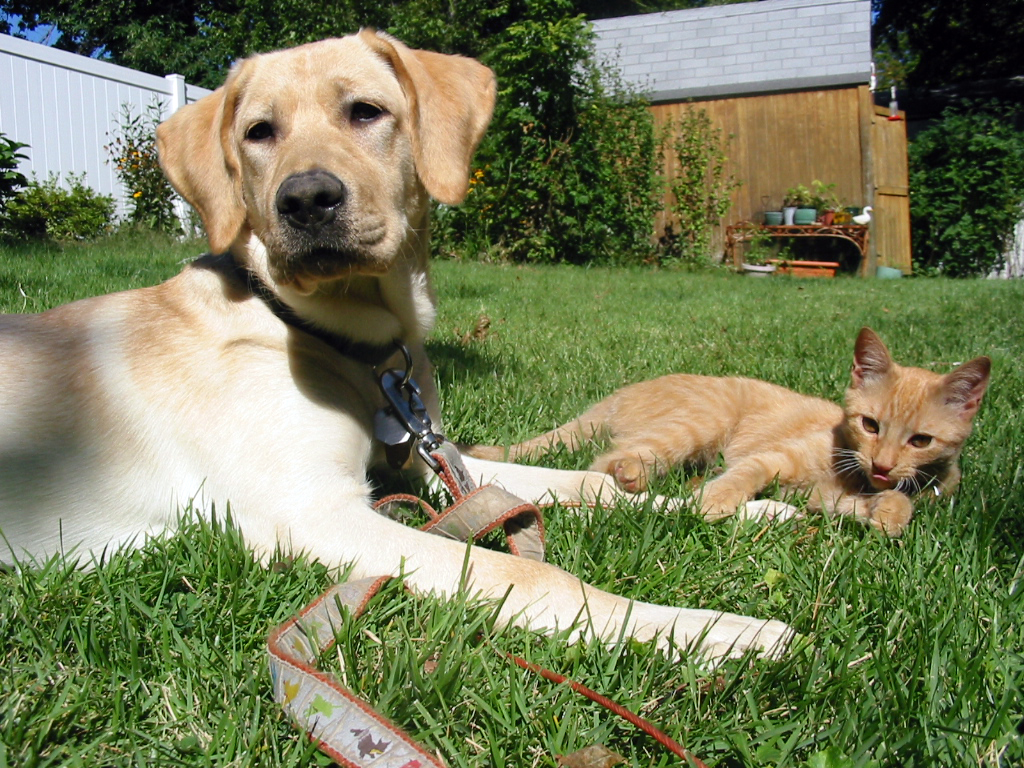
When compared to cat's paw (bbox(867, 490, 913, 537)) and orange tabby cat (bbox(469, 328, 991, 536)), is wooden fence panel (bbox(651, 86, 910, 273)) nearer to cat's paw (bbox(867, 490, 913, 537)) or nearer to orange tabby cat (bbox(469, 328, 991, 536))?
orange tabby cat (bbox(469, 328, 991, 536))

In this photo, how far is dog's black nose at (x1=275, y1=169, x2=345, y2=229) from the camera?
6.98 ft

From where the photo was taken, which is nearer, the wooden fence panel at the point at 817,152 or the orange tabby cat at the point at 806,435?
the orange tabby cat at the point at 806,435

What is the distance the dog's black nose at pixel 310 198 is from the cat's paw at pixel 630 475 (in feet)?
4.51

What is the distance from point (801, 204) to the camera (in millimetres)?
14391

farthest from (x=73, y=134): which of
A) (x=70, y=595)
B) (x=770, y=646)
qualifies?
(x=770, y=646)

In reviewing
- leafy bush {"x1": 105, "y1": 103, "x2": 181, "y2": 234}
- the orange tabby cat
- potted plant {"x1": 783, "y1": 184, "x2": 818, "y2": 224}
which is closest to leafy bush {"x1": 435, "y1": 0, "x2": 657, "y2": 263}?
potted plant {"x1": 783, "y1": 184, "x2": 818, "y2": 224}

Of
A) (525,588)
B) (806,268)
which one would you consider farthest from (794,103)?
(525,588)

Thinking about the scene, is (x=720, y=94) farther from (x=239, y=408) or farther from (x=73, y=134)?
(x=239, y=408)

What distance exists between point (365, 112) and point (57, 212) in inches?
381

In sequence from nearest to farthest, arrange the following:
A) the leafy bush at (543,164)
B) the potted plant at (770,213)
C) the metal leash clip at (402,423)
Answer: the metal leash clip at (402,423)
the leafy bush at (543,164)
the potted plant at (770,213)

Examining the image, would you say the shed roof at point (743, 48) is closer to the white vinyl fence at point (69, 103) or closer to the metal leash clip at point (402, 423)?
the white vinyl fence at point (69, 103)

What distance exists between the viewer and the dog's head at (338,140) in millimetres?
2277

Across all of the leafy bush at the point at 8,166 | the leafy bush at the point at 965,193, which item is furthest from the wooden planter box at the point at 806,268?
the leafy bush at the point at 8,166

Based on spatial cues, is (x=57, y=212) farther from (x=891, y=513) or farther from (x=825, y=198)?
(x=825, y=198)
